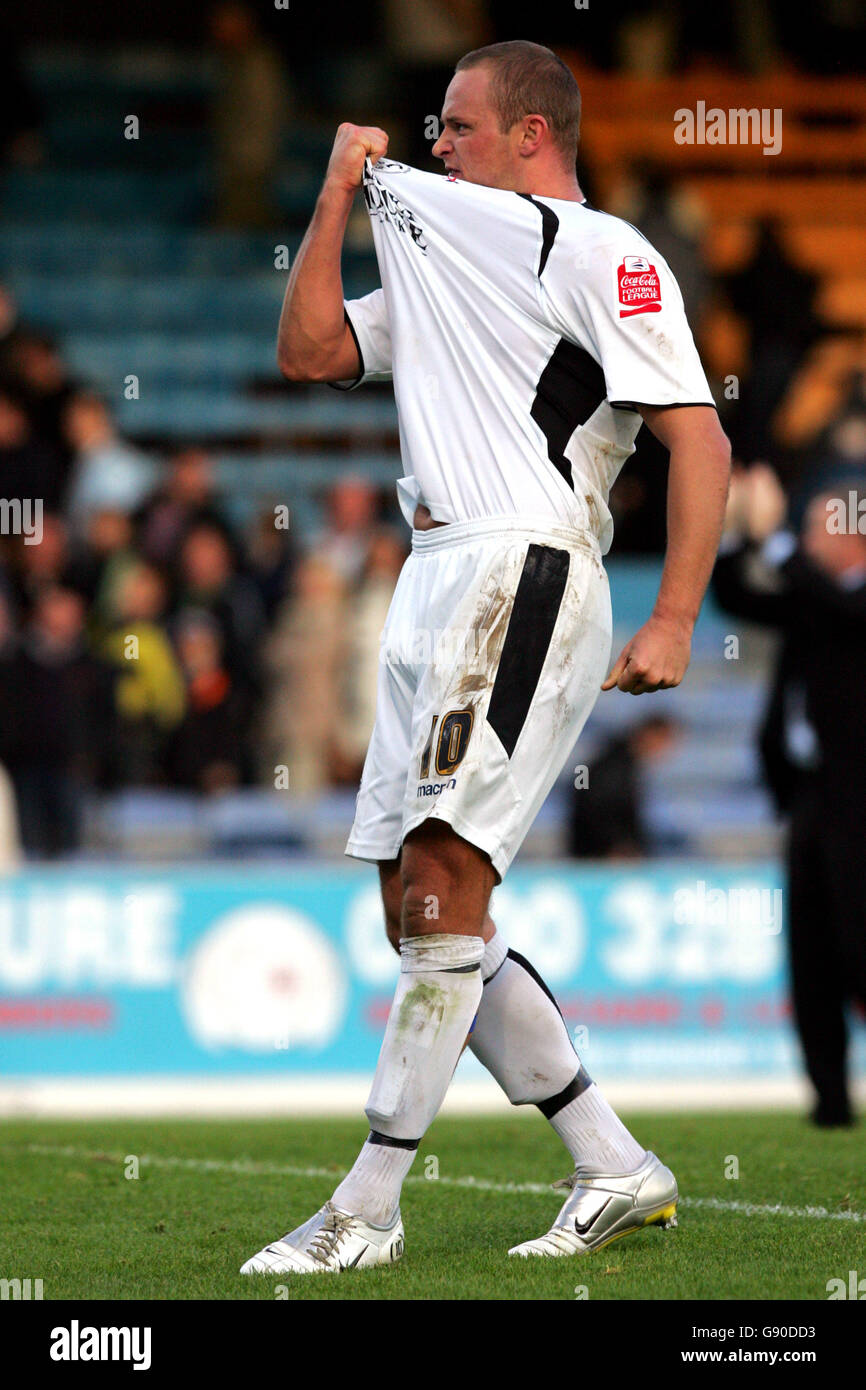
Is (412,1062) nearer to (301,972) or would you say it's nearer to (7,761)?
(301,972)

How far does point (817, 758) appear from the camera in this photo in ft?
27.4

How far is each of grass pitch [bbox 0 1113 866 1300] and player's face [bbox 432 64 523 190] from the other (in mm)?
2264

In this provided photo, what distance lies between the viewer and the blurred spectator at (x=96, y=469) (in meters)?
14.4

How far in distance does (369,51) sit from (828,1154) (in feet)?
52.8

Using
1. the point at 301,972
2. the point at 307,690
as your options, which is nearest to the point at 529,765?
the point at 301,972

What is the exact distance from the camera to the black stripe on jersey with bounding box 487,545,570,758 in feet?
13.7

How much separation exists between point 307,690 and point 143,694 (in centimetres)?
103

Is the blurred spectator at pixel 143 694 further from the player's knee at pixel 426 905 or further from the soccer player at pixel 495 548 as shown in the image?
the player's knee at pixel 426 905

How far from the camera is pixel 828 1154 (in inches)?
254

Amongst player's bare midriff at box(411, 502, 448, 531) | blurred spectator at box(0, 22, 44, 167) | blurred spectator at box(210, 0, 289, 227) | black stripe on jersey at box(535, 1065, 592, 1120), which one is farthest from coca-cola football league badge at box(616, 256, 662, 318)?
blurred spectator at box(0, 22, 44, 167)

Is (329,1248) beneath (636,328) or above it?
beneath

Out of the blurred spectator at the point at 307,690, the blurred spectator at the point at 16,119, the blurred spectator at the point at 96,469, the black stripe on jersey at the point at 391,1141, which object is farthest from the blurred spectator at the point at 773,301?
the black stripe on jersey at the point at 391,1141

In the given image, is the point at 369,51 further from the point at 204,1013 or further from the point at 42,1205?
the point at 42,1205
